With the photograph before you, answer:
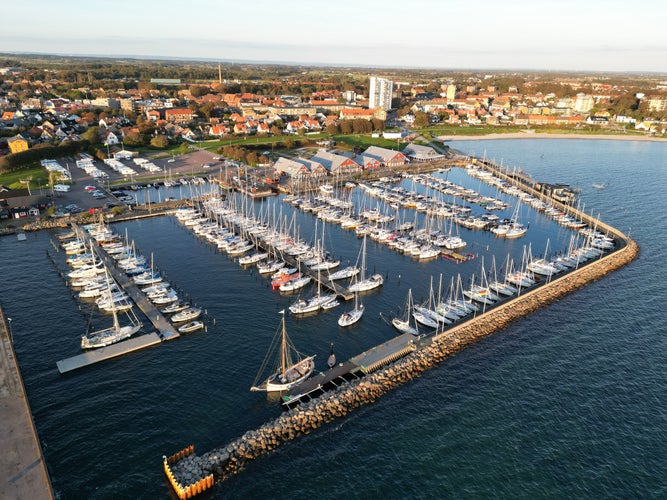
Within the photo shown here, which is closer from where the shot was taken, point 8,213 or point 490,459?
point 490,459

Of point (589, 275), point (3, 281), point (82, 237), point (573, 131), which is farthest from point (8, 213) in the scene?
point (573, 131)

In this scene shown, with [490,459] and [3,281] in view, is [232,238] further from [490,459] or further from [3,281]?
[490,459]

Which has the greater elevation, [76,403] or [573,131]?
[573,131]

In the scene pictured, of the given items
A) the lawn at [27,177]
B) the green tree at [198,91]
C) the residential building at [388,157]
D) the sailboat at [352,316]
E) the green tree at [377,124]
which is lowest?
the sailboat at [352,316]

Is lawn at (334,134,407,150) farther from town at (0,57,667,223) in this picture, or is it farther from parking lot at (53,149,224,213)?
parking lot at (53,149,224,213)

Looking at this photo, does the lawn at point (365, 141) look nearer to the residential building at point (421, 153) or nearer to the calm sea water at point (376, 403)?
the residential building at point (421, 153)

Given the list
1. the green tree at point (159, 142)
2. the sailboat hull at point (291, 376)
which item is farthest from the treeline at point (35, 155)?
the sailboat hull at point (291, 376)

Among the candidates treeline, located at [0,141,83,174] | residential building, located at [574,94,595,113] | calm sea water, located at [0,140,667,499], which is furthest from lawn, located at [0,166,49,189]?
residential building, located at [574,94,595,113]

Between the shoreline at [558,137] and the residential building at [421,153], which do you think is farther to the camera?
the shoreline at [558,137]
